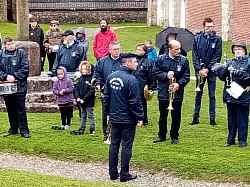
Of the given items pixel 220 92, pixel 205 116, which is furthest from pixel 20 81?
pixel 220 92

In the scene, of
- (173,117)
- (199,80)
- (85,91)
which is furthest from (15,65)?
(199,80)

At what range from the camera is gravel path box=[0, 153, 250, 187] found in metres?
10.6

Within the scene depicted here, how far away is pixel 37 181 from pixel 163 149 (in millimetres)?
3101

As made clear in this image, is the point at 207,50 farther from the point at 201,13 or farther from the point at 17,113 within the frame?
the point at 201,13

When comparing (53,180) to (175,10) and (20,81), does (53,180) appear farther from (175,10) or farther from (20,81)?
(175,10)

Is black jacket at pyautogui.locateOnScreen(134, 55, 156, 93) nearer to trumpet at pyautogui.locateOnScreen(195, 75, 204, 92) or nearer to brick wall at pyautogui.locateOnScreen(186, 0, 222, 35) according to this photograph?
trumpet at pyautogui.locateOnScreen(195, 75, 204, 92)

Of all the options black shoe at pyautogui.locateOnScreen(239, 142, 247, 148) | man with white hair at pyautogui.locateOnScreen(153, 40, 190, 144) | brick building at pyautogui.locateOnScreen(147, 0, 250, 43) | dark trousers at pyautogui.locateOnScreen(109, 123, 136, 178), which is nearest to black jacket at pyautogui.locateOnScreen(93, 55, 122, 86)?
man with white hair at pyautogui.locateOnScreen(153, 40, 190, 144)

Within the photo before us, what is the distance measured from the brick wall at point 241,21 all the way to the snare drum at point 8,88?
67.5 ft

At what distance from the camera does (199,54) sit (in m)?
14.1

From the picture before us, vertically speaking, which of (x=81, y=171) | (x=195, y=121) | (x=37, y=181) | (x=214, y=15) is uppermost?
(x=214, y=15)

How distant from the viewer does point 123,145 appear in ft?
35.1

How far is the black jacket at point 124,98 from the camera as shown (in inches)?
413

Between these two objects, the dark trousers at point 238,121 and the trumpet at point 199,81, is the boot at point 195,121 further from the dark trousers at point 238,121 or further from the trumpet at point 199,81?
the dark trousers at point 238,121

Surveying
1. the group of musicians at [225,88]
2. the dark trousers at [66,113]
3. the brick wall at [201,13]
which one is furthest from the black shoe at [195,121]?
the brick wall at [201,13]
